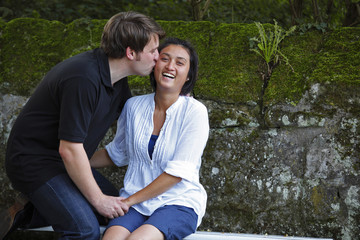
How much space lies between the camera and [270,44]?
2883mm

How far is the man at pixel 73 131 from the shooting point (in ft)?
6.97

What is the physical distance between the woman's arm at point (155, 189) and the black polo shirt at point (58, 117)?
1.40ft

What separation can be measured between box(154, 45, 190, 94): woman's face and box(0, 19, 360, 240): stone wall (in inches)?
17.5

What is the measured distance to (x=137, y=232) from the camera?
214cm

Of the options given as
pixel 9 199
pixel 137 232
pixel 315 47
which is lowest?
pixel 9 199

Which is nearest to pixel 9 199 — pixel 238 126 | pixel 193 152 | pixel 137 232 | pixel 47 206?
pixel 47 206

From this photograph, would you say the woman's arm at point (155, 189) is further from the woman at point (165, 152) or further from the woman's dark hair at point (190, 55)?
the woman's dark hair at point (190, 55)

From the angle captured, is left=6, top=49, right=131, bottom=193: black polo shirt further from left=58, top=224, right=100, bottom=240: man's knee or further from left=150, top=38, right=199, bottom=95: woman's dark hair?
left=150, top=38, right=199, bottom=95: woman's dark hair

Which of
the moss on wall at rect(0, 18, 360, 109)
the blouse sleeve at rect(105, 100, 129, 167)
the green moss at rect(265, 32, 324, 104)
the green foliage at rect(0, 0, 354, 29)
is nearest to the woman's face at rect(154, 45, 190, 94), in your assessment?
the blouse sleeve at rect(105, 100, 129, 167)

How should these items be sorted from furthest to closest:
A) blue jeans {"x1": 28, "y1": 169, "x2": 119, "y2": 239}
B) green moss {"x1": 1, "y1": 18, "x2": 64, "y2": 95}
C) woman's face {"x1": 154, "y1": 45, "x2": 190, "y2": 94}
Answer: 1. green moss {"x1": 1, "y1": 18, "x2": 64, "y2": 95}
2. woman's face {"x1": 154, "y1": 45, "x2": 190, "y2": 94}
3. blue jeans {"x1": 28, "y1": 169, "x2": 119, "y2": 239}

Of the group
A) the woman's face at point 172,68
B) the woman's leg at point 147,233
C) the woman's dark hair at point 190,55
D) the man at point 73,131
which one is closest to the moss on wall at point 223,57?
the woman's dark hair at point 190,55

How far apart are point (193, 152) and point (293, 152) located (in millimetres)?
883

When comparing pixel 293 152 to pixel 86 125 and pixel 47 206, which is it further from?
pixel 47 206

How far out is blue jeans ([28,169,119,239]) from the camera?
2207 mm
